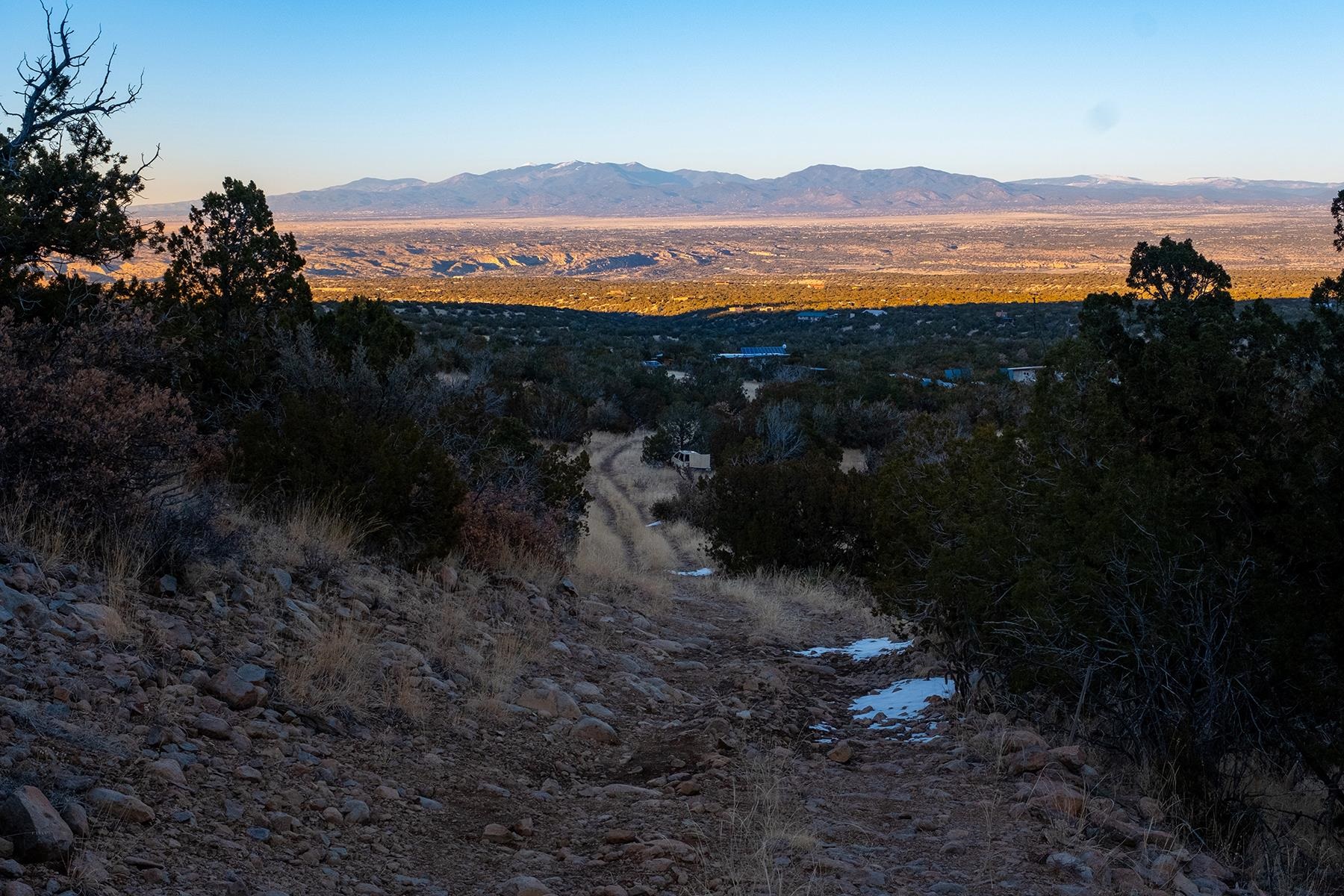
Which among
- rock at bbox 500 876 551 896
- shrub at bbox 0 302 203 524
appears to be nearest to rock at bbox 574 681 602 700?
rock at bbox 500 876 551 896

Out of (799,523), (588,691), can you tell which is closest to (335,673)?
(588,691)

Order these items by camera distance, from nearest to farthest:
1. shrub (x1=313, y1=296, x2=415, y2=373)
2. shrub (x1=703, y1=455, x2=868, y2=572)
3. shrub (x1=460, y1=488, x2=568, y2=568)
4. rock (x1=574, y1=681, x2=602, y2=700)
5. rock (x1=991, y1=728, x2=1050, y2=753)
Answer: rock (x1=991, y1=728, x2=1050, y2=753) < rock (x1=574, y1=681, x2=602, y2=700) < shrub (x1=460, y1=488, x2=568, y2=568) < shrub (x1=313, y1=296, x2=415, y2=373) < shrub (x1=703, y1=455, x2=868, y2=572)

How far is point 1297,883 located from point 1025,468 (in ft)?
9.39

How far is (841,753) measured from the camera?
5.71m

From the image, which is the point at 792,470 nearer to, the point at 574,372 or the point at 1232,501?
the point at 1232,501

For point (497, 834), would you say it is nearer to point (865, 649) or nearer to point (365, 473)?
point (365, 473)

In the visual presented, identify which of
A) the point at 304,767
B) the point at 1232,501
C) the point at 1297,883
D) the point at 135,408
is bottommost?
the point at 1297,883

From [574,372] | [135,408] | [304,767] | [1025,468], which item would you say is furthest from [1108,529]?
[574,372]

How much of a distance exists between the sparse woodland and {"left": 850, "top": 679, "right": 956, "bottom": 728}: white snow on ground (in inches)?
8.7

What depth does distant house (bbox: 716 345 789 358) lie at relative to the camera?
1825 inches

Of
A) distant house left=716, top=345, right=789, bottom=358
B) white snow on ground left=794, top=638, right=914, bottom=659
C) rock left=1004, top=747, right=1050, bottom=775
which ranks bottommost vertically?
white snow on ground left=794, top=638, right=914, bottom=659

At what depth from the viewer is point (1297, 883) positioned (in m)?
4.46

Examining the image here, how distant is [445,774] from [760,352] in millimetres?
45095

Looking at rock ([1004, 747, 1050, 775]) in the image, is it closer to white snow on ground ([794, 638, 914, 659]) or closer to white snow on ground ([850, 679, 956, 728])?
white snow on ground ([850, 679, 956, 728])
